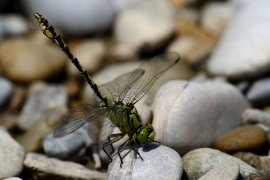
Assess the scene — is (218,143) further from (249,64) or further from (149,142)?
(249,64)

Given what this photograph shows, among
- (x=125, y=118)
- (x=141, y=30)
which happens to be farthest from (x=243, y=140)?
(x=141, y=30)

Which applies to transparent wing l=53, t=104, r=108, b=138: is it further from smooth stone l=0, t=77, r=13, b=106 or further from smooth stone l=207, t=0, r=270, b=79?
smooth stone l=0, t=77, r=13, b=106

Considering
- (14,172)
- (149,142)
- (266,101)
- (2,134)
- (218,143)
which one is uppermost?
(2,134)

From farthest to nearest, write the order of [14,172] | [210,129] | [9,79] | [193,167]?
[9,79] → [210,129] → [14,172] → [193,167]

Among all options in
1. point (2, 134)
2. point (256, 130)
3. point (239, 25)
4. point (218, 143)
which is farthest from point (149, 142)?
point (239, 25)

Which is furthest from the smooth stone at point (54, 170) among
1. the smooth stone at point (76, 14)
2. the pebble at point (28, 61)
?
the smooth stone at point (76, 14)

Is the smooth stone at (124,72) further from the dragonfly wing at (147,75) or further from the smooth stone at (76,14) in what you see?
the smooth stone at (76,14)
